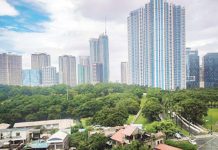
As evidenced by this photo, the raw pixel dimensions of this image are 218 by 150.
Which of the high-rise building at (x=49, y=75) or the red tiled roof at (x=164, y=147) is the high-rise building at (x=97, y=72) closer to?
the high-rise building at (x=49, y=75)

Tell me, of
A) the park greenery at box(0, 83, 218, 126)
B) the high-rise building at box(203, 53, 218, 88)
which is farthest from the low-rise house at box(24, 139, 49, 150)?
the high-rise building at box(203, 53, 218, 88)

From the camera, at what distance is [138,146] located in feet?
45.0

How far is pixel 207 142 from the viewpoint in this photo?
1920 cm

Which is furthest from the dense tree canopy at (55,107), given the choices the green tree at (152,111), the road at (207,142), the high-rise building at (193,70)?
the high-rise building at (193,70)

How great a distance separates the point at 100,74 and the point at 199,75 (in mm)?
27720

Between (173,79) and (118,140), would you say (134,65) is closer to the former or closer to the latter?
(173,79)

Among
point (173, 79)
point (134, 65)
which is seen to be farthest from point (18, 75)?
point (173, 79)

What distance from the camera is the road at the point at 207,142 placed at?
17906 mm

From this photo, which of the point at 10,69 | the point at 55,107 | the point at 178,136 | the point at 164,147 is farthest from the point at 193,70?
the point at 164,147

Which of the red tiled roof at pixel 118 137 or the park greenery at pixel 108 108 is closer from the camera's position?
the red tiled roof at pixel 118 137

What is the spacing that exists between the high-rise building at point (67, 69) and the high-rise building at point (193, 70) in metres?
31.9

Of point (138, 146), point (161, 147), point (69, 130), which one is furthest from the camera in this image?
point (69, 130)

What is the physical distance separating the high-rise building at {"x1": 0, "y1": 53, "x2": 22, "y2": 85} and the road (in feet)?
175

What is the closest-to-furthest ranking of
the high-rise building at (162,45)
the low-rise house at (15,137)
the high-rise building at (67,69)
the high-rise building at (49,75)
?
the low-rise house at (15,137)
the high-rise building at (162,45)
the high-rise building at (49,75)
the high-rise building at (67,69)
